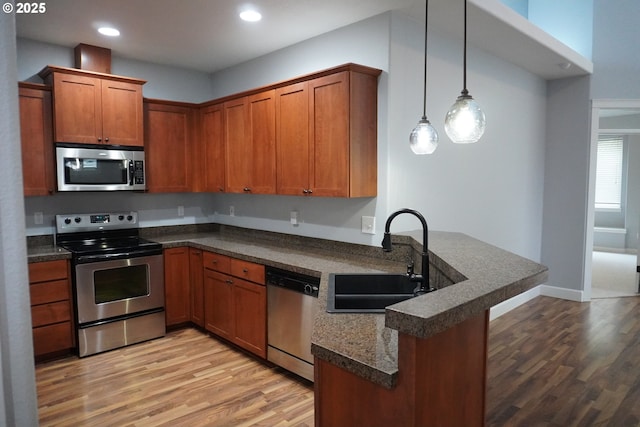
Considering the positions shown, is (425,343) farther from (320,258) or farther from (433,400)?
(320,258)

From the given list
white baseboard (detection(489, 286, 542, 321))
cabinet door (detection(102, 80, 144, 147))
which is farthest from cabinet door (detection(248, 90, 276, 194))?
Answer: white baseboard (detection(489, 286, 542, 321))

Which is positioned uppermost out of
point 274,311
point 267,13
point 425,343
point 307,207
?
point 267,13

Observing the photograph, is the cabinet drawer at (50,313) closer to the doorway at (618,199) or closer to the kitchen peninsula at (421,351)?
the kitchen peninsula at (421,351)

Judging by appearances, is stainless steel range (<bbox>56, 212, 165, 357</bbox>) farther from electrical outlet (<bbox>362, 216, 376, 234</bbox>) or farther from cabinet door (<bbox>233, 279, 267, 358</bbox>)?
electrical outlet (<bbox>362, 216, 376, 234</bbox>)

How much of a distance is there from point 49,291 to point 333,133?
8.52ft

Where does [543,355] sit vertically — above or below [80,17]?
below

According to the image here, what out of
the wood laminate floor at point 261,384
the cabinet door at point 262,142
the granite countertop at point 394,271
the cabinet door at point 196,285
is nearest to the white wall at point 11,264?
the granite countertop at point 394,271

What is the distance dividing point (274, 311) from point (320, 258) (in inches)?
21.1

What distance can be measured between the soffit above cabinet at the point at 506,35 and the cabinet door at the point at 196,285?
2.85m

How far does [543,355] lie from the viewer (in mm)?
3533

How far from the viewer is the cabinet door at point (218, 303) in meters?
3.67

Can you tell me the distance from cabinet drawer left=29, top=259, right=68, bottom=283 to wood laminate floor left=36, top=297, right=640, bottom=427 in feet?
2.30

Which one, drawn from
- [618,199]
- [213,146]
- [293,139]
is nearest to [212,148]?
[213,146]

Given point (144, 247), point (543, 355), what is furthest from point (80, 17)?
point (543, 355)
